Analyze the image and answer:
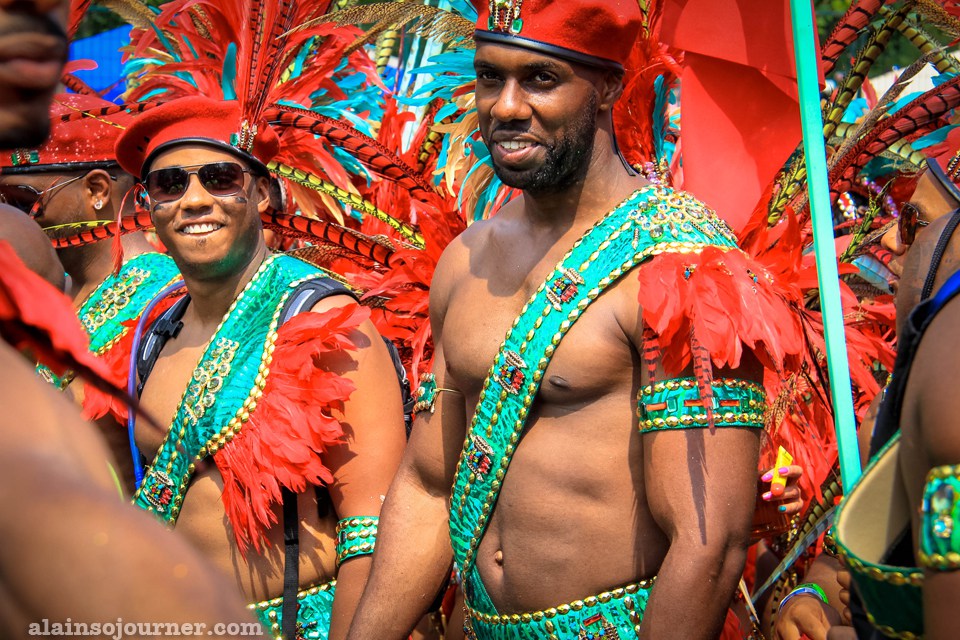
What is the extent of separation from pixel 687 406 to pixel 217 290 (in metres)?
1.75

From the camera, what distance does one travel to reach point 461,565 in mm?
2871

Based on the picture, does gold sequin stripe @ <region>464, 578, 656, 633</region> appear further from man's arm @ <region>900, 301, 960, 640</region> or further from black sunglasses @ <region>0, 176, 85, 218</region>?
black sunglasses @ <region>0, 176, 85, 218</region>

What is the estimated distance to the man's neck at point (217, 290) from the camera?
3.61 metres

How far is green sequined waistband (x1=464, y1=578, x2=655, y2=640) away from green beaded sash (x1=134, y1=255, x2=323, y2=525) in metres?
1.13

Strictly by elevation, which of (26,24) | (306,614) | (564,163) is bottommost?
(306,614)

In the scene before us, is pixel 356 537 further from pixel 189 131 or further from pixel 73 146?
pixel 73 146

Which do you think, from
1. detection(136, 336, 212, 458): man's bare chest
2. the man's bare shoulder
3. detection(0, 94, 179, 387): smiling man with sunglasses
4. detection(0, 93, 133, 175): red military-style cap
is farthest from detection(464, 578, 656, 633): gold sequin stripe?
detection(0, 93, 133, 175): red military-style cap

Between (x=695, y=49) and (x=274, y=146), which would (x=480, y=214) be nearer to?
(x=274, y=146)

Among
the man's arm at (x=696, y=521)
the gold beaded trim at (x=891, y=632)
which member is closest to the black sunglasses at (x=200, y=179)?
the man's arm at (x=696, y=521)

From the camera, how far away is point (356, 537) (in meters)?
3.21

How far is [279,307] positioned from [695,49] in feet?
4.63

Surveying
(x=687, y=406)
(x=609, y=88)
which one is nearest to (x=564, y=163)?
(x=609, y=88)

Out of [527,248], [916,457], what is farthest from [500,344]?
[916,457]

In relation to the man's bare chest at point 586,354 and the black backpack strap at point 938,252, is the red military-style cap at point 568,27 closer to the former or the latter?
the man's bare chest at point 586,354
